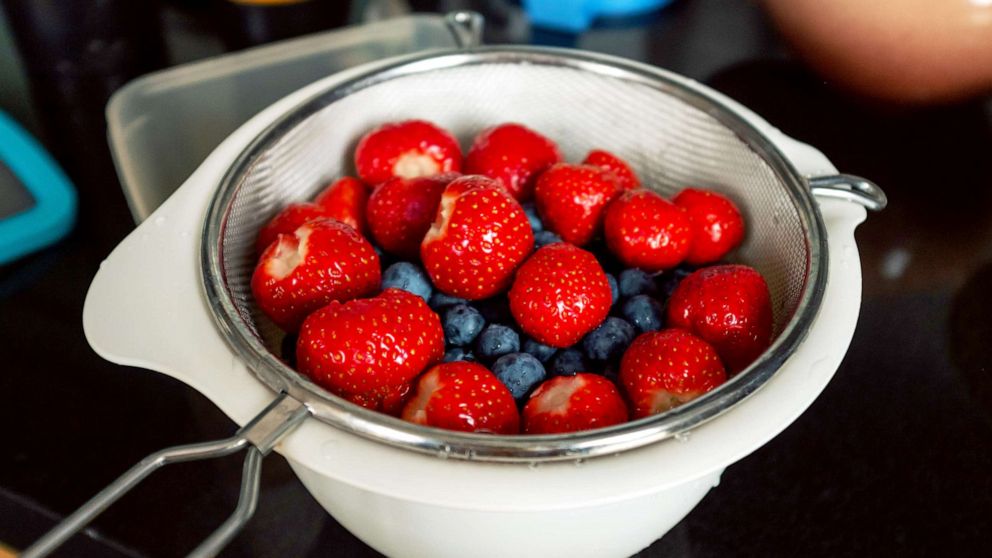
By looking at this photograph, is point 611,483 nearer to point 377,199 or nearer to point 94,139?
point 377,199

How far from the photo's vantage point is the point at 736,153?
803 millimetres

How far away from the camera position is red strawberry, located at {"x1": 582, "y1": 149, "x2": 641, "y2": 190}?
835 mm

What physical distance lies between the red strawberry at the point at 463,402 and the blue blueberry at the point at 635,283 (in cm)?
17

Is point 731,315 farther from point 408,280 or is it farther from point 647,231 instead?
point 408,280

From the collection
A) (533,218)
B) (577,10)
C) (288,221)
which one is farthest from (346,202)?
(577,10)

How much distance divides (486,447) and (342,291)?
0.72 feet

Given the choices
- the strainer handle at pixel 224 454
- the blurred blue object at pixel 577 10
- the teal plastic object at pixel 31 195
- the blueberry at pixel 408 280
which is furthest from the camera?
the blurred blue object at pixel 577 10

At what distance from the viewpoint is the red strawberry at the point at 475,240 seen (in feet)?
2.20

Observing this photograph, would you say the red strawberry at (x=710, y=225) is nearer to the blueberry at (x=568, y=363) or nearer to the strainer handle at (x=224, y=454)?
the blueberry at (x=568, y=363)

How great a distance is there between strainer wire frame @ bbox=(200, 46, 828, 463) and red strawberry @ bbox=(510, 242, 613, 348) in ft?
0.47

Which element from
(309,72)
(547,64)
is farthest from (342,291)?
(309,72)

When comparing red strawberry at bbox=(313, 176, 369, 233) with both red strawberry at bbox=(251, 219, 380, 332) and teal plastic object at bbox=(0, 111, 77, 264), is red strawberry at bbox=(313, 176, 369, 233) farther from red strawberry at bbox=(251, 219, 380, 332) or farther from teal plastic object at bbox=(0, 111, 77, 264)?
teal plastic object at bbox=(0, 111, 77, 264)

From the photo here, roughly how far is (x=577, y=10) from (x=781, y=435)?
2.38ft

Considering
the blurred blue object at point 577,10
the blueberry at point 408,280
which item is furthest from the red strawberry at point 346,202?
the blurred blue object at point 577,10
